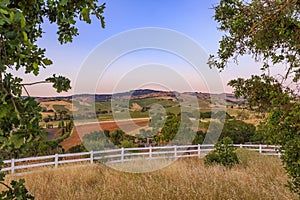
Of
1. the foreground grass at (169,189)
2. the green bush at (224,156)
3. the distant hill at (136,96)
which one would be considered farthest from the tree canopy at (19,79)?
the green bush at (224,156)

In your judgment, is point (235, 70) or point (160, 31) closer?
point (235, 70)

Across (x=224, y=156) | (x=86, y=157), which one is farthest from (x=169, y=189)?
(x=86, y=157)

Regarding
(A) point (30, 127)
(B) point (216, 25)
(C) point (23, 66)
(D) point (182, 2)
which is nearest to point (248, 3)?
(B) point (216, 25)

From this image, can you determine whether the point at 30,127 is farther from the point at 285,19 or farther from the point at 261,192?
the point at 261,192

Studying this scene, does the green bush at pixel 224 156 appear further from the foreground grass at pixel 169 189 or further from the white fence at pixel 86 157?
the foreground grass at pixel 169 189

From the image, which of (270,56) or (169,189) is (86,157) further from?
(270,56)

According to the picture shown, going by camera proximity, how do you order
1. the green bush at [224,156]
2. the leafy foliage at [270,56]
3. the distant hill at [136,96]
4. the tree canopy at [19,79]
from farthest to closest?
the green bush at [224,156], the distant hill at [136,96], the leafy foliage at [270,56], the tree canopy at [19,79]

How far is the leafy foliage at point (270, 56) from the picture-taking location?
11.2ft

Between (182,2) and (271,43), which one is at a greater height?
(182,2)

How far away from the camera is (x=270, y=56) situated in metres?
4.18

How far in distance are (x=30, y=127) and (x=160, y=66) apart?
292 inches

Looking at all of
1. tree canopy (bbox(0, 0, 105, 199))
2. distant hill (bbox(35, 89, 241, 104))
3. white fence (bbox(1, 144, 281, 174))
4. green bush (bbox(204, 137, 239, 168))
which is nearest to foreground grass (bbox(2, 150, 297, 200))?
distant hill (bbox(35, 89, 241, 104))

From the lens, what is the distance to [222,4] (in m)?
4.20

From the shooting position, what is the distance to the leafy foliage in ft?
11.2
